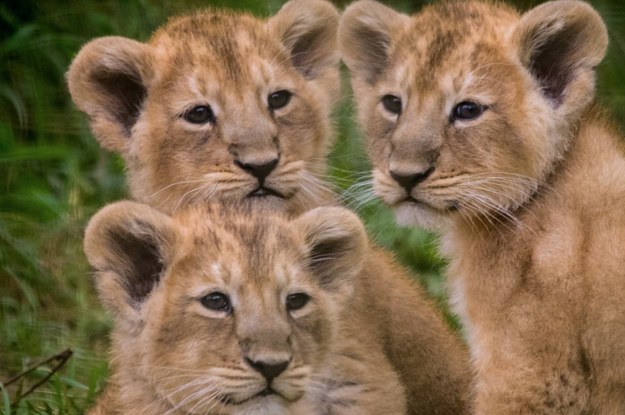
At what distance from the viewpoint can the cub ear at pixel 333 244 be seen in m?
5.55

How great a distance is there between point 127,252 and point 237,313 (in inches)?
22.1

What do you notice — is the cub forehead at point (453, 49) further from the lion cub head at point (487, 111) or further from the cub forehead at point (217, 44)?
the cub forehead at point (217, 44)

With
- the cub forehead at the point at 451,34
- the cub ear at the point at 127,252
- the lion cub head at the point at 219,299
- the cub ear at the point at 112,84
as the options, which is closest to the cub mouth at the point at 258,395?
the lion cub head at the point at 219,299

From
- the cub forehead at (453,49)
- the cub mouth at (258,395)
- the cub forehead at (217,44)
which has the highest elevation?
the cub forehead at (453,49)

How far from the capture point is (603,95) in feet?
28.2

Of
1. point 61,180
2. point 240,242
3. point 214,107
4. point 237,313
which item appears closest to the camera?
point 237,313

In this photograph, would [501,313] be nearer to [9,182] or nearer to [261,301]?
[261,301]

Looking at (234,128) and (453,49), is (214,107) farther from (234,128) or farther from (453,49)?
(453,49)

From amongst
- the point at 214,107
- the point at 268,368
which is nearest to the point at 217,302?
the point at 268,368

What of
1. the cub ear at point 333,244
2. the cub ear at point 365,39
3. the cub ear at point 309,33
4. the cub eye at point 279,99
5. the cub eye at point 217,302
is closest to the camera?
the cub eye at point 217,302

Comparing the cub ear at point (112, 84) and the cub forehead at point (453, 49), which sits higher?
the cub forehead at point (453, 49)

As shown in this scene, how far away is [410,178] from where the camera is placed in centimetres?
562

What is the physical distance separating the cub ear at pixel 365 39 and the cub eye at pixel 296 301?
4.20 ft

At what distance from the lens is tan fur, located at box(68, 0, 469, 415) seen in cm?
588
